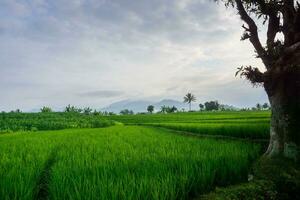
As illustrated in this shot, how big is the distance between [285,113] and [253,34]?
7.44 feet

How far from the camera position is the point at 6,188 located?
5.35m

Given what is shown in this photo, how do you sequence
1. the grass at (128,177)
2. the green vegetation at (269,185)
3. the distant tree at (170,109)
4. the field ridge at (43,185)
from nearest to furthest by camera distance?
the grass at (128,177) < the green vegetation at (269,185) < the field ridge at (43,185) < the distant tree at (170,109)

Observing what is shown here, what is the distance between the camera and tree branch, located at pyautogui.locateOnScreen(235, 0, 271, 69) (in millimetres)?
8816

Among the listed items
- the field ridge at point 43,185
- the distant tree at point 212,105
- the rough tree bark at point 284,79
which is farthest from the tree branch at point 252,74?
the distant tree at point 212,105

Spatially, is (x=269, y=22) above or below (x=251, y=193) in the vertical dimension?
above

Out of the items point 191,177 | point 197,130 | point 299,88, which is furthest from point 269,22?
point 197,130

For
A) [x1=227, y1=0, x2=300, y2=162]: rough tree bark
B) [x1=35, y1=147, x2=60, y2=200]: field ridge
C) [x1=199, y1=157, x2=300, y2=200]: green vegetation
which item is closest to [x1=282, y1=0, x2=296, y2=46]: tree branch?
[x1=227, y1=0, x2=300, y2=162]: rough tree bark

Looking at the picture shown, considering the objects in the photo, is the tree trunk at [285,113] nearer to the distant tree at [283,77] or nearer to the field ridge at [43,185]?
the distant tree at [283,77]

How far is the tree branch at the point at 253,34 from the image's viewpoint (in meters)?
8.82

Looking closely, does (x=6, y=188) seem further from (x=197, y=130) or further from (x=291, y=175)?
(x=197, y=130)

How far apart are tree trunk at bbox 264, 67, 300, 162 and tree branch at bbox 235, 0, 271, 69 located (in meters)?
0.53

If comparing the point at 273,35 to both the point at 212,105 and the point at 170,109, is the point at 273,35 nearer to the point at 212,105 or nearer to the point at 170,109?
the point at 170,109

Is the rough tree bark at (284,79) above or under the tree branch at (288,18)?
under

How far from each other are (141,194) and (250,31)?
609 centimetres
